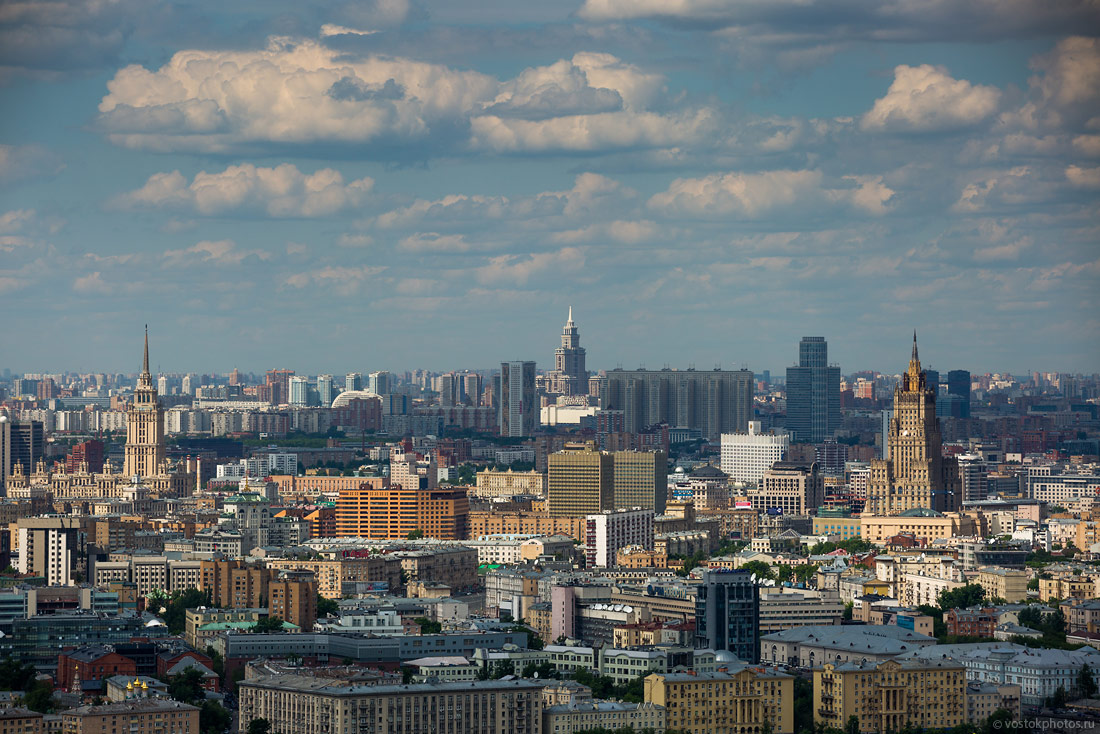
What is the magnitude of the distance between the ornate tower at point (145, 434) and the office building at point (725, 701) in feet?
222

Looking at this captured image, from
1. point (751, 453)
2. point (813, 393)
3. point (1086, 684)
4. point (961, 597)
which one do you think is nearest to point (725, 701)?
point (1086, 684)

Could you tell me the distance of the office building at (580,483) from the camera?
99375 mm

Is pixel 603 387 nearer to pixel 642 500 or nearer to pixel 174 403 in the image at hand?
pixel 174 403

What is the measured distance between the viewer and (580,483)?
3939 inches

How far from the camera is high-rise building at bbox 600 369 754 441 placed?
567 feet

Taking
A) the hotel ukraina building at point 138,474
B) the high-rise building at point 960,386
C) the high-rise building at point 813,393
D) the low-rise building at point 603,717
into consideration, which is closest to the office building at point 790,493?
the hotel ukraina building at point 138,474

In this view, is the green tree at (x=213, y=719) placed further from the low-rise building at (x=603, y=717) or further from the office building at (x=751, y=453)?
the office building at (x=751, y=453)

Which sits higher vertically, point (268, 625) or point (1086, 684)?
point (268, 625)

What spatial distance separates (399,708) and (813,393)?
390ft

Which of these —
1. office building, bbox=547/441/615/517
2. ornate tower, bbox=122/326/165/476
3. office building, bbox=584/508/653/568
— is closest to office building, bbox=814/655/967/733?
office building, bbox=584/508/653/568

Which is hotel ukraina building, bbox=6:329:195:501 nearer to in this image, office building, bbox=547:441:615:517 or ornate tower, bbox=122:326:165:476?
ornate tower, bbox=122:326:165:476

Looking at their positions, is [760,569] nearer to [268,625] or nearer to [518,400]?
[268,625]

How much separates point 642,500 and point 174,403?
95.1 metres

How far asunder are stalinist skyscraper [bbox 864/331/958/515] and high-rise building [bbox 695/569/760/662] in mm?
37757
